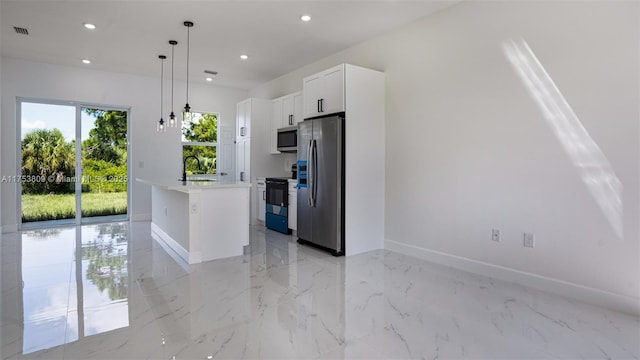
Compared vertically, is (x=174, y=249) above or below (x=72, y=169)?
below

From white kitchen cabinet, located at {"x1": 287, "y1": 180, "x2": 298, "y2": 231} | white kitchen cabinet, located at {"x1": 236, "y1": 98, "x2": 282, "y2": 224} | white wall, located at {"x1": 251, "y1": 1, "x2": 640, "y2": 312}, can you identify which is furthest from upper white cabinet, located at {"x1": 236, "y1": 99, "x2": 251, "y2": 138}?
white wall, located at {"x1": 251, "y1": 1, "x2": 640, "y2": 312}

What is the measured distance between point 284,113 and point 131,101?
3093mm

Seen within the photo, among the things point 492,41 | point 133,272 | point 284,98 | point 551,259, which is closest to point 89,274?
point 133,272

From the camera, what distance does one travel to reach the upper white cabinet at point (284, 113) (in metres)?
5.74

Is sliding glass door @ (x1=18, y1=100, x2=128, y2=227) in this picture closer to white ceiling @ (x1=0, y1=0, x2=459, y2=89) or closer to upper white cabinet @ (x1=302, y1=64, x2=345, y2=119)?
white ceiling @ (x1=0, y1=0, x2=459, y2=89)

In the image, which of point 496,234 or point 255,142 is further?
point 255,142

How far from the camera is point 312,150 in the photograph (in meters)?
4.54

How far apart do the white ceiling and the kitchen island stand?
1.99m

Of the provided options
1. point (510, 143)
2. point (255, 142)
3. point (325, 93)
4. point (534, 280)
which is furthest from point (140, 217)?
point (534, 280)

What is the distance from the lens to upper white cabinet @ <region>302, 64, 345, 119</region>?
4234 mm

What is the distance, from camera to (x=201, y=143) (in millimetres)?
7473

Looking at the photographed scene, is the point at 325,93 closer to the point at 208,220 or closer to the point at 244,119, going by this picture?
the point at 208,220

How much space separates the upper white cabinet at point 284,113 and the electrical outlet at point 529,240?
3721 mm

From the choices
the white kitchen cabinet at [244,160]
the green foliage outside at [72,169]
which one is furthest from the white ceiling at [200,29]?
the white kitchen cabinet at [244,160]
